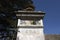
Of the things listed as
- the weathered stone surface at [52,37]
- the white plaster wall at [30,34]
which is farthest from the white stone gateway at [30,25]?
the weathered stone surface at [52,37]

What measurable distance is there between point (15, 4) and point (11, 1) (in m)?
0.25

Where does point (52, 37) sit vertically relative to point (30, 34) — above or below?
below

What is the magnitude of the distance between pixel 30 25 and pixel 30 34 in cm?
27

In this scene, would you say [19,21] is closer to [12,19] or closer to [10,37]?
[10,37]

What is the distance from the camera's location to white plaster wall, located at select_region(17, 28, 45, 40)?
3232 mm

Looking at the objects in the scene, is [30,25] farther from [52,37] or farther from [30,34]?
[52,37]

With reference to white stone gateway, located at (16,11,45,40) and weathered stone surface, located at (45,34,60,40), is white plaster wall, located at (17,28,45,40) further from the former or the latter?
weathered stone surface, located at (45,34,60,40)

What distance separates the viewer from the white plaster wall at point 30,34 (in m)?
3.23

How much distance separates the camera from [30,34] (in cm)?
328

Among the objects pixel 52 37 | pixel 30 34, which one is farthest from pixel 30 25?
pixel 52 37

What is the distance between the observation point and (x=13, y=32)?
3.82 m

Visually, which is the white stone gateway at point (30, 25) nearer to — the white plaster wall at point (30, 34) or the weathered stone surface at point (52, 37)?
the white plaster wall at point (30, 34)

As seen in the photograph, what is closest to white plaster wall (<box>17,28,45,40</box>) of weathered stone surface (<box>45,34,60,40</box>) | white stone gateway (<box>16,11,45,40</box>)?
white stone gateway (<box>16,11,45,40</box>)

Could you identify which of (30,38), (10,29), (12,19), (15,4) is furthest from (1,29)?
(15,4)
